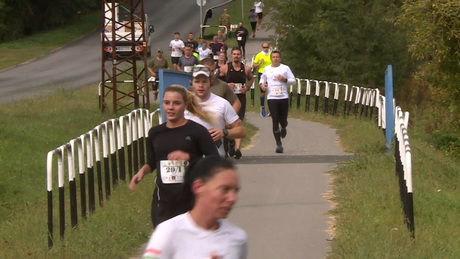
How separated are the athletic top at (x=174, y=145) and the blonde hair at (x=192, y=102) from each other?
24 cm

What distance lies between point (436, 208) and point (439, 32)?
35.7 feet

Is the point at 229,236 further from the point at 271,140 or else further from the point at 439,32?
the point at 439,32

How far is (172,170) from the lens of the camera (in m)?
7.29

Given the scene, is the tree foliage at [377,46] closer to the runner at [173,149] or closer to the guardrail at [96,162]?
the guardrail at [96,162]

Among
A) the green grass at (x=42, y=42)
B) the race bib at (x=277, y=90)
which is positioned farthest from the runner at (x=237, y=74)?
the green grass at (x=42, y=42)

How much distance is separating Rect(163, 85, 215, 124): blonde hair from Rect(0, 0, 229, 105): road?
912 inches

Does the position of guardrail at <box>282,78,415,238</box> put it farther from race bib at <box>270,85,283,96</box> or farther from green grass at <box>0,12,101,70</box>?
green grass at <box>0,12,101,70</box>

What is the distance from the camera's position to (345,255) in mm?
8656

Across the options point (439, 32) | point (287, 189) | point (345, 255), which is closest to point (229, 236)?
point (345, 255)

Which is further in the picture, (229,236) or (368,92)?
(368,92)

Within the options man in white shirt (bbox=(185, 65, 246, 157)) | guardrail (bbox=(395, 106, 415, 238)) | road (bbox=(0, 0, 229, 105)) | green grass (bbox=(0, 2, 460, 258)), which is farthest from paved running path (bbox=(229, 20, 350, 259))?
road (bbox=(0, 0, 229, 105))

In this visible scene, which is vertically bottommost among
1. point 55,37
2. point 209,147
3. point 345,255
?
point 55,37

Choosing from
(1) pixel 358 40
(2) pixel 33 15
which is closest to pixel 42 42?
(2) pixel 33 15

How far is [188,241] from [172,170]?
3213 millimetres
